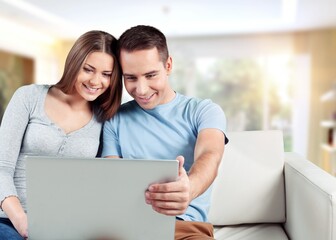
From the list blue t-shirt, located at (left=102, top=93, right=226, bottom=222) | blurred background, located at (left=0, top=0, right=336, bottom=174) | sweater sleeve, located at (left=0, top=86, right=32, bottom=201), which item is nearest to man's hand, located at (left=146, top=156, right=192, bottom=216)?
blue t-shirt, located at (left=102, top=93, right=226, bottom=222)

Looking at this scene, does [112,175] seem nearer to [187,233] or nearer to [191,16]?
[187,233]

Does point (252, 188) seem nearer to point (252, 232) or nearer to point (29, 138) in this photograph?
point (252, 232)

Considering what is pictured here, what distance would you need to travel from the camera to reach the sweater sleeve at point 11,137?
132 centimetres

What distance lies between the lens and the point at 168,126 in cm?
152

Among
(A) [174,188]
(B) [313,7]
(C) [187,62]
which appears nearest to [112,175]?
(A) [174,188]

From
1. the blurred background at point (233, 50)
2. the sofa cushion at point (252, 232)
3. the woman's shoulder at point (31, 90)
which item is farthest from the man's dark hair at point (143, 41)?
the blurred background at point (233, 50)

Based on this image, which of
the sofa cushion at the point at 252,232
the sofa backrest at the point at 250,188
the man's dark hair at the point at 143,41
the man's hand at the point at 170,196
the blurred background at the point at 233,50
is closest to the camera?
the man's hand at the point at 170,196

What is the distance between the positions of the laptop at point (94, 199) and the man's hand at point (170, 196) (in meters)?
0.01

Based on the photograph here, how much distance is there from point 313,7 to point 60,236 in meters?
4.99

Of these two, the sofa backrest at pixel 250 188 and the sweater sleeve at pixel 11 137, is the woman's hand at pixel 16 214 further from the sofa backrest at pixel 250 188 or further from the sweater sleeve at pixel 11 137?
the sofa backrest at pixel 250 188

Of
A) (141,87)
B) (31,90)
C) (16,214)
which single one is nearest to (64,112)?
(31,90)

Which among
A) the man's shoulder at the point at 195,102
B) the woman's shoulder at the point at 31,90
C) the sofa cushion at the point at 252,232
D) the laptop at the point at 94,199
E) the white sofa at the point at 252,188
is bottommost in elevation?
the sofa cushion at the point at 252,232

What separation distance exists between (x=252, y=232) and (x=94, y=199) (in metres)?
0.93

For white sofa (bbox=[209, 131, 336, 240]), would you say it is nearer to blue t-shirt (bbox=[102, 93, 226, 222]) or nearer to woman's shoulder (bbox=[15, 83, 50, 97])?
blue t-shirt (bbox=[102, 93, 226, 222])
